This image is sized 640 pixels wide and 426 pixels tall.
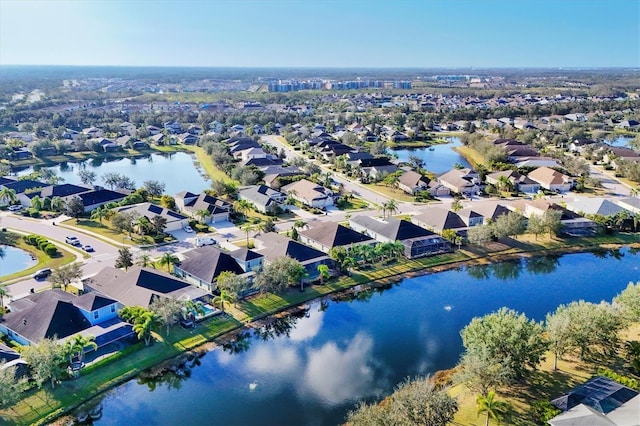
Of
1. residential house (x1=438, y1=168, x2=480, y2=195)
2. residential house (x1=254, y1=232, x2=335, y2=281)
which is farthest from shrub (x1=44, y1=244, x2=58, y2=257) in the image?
residential house (x1=438, y1=168, x2=480, y2=195)

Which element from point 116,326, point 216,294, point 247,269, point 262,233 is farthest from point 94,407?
point 262,233

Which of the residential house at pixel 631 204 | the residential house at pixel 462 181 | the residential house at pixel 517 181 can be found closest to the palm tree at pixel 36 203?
the residential house at pixel 462 181

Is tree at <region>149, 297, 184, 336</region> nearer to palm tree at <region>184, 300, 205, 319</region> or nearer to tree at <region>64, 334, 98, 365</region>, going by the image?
palm tree at <region>184, 300, 205, 319</region>

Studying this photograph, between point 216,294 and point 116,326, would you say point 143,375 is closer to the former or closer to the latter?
point 116,326

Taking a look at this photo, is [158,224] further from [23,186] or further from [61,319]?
[23,186]

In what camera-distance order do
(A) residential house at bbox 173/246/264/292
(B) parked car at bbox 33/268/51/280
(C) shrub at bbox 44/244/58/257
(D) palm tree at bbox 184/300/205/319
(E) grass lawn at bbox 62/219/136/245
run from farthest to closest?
(E) grass lawn at bbox 62/219/136/245 < (C) shrub at bbox 44/244/58/257 < (B) parked car at bbox 33/268/51/280 < (A) residential house at bbox 173/246/264/292 < (D) palm tree at bbox 184/300/205/319

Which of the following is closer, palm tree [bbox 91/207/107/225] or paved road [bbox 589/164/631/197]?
palm tree [bbox 91/207/107/225]

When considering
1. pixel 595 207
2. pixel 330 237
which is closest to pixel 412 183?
pixel 595 207
